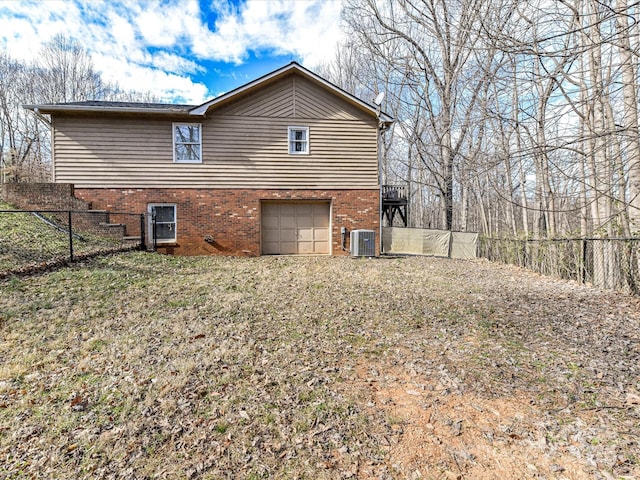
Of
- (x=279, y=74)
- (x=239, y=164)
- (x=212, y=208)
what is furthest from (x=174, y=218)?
(x=279, y=74)

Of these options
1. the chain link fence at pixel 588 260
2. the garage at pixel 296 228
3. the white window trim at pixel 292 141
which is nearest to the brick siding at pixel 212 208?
the garage at pixel 296 228

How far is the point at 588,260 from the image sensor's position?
789 cm

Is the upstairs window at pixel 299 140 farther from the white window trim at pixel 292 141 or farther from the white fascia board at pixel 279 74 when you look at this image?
the white fascia board at pixel 279 74

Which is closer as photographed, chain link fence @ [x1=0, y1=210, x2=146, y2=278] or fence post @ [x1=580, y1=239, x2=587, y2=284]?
chain link fence @ [x1=0, y1=210, x2=146, y2=278]

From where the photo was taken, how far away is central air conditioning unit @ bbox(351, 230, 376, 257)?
11.4 m

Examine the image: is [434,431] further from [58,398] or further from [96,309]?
[96,309]

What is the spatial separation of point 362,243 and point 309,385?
8582 mm

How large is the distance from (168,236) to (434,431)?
1056cm

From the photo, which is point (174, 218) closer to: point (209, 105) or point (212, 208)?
point (212, 208)

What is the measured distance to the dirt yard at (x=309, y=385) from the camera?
7.17 ft

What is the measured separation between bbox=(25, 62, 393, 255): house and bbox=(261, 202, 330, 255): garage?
1.5 inches

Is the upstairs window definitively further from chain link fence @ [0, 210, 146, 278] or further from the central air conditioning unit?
chain link fence @ [0, 210, 146, 278]

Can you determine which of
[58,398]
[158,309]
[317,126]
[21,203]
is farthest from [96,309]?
[317,126]

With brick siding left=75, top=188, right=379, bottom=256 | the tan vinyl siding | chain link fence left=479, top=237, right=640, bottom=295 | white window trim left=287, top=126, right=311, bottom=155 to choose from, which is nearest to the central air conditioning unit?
brick siding left=75, top=188, right=379, bottom=256
